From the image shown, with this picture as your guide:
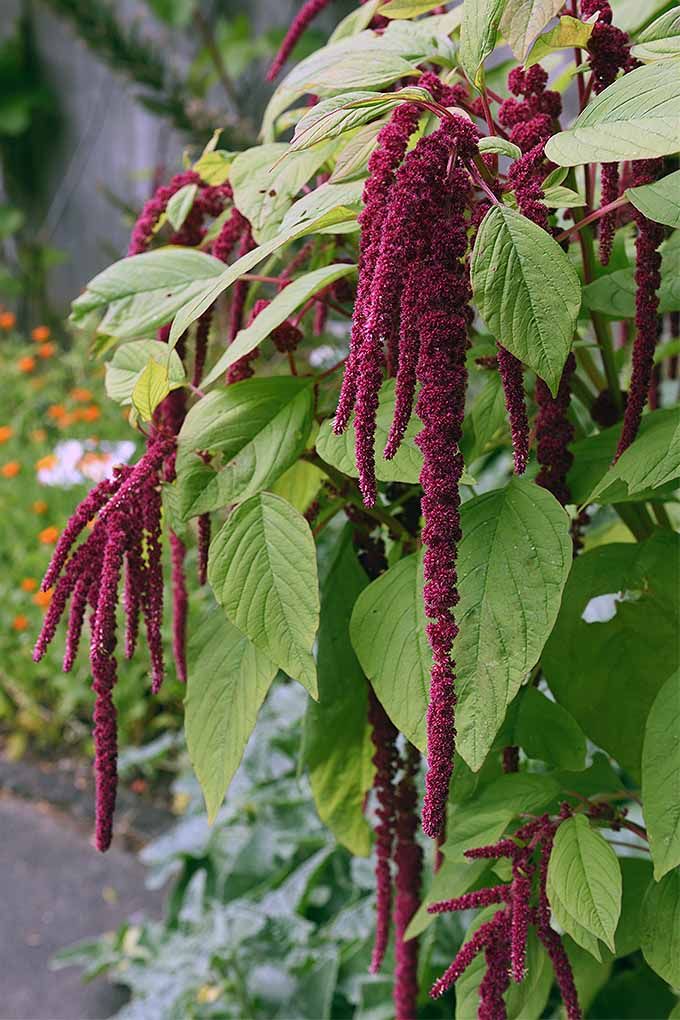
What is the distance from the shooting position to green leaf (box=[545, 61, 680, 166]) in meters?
0.53

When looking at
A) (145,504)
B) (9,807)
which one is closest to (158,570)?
(145,504)

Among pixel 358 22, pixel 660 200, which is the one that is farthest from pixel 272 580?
pixel 358 22

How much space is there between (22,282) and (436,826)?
571 cm

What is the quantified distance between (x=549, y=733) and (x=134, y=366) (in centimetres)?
41

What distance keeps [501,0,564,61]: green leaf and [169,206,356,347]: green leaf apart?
0.14m

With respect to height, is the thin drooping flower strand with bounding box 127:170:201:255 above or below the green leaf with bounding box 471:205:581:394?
above

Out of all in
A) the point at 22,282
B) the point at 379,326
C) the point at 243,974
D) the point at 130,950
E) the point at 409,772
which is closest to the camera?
the point at 379,326

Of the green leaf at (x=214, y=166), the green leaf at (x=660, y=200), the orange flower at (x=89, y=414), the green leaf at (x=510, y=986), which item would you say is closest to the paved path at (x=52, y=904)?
the orange flower at (x=89, y=414)

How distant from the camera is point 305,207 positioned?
0.65 meters

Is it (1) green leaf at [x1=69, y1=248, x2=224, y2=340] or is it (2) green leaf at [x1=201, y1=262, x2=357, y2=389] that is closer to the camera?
(2) green leaf at [x1=201, y1=262, x2=357, y2=389]

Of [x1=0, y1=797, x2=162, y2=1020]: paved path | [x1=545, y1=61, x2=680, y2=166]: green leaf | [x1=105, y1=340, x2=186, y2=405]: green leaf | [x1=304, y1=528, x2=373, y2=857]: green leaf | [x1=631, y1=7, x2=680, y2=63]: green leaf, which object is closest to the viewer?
[x1=545, y1=61, x2=680, y2=166]: green leaf

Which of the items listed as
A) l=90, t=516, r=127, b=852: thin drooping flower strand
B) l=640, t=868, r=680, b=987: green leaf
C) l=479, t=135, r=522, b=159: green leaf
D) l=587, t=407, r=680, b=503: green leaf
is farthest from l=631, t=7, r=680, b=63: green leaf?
l=640, t=868, r=680, b=987: green leaf

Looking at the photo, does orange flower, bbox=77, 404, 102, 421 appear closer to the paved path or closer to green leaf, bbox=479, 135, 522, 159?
the paved path

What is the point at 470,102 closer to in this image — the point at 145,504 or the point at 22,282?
the point at 145,504
